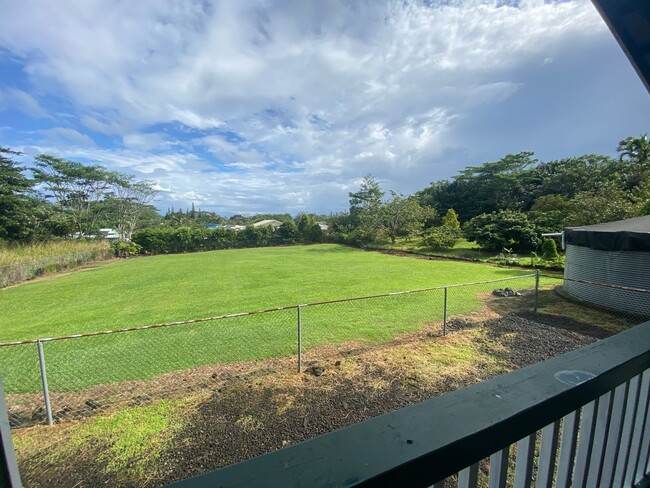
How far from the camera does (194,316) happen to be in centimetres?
831

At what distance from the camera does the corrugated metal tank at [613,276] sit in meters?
7.48

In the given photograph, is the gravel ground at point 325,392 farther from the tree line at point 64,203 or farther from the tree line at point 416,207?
the tree line at point 64,203

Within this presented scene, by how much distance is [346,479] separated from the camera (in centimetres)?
56

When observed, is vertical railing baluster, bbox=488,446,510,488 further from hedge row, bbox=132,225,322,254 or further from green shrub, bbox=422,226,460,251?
hedge row, bbox=132,225,322,254

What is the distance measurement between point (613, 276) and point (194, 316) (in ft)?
37.5

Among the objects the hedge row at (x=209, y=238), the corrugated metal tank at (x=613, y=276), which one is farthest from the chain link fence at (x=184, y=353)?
the hedge row at (x=209, y=238)

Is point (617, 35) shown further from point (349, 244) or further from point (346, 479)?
point (349, 244)

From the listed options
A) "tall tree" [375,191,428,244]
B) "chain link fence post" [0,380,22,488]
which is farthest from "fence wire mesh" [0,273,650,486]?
"tall tree" [375,191,428,244]

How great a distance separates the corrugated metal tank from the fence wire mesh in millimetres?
44

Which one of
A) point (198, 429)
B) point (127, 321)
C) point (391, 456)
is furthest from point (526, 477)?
point (127, 321)

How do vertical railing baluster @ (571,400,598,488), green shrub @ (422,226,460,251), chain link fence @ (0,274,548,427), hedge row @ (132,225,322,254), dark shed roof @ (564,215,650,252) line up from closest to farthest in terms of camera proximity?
vertical railing baluster @ (571,400,598,488) → chain link fence @ (0,274,548,427) → dark shed roof @ (564,215,650,252) → green shrub @ (422,226,460,251) → hedge row @ (132,225,322,254)

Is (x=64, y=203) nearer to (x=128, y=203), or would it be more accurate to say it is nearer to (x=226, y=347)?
(x=128, y=203)

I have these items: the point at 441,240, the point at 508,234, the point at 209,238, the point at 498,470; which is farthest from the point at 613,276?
the point at 209,238

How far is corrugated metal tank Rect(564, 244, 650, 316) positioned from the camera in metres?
7.48
